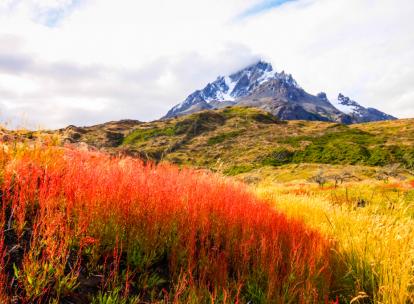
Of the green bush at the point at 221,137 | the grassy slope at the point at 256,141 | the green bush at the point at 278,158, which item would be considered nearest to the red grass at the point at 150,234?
the grassy slope at the point at 256,141

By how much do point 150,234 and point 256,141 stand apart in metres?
95.2

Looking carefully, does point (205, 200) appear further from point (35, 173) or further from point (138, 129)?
point (138, 129)

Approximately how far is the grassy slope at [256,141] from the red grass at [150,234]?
135 feet

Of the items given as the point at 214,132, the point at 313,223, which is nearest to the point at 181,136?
the point at 214,132

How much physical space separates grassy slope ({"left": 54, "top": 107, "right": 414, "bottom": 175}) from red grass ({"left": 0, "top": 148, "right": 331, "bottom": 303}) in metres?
41.2

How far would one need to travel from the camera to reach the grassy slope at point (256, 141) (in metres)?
71.2

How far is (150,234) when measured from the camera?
371 centimetres

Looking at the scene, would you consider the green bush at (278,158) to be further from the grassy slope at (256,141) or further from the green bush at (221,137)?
the green bush at (221,137)

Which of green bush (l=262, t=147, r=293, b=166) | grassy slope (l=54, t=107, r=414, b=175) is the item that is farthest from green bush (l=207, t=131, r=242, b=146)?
green bush (l=262, t=147, r=293, b=166)

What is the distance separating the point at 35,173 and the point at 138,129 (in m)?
129

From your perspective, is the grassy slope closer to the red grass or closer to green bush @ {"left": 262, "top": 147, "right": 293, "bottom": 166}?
green bush @ {"left": 262, "top": 147, "right": 293, "bottom": 166}

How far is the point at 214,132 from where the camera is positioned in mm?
116188

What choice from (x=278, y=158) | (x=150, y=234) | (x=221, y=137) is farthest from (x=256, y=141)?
(x=150, y=234)

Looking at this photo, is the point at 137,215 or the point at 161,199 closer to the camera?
the point at 137,215
